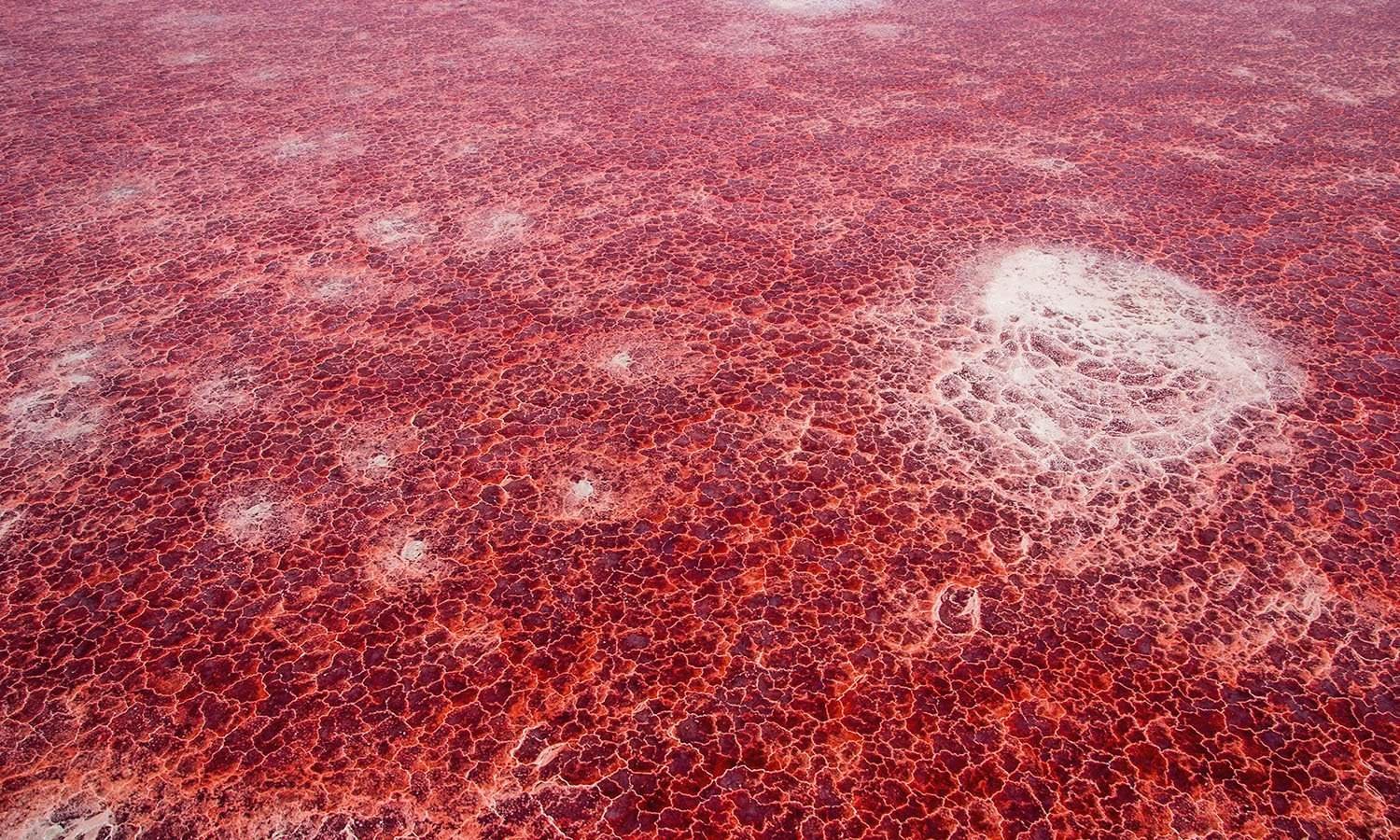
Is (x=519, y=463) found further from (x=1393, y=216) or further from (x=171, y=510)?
(x=1393, y=216)

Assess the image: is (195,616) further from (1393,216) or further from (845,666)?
(1393,216)

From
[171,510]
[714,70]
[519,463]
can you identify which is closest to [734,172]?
[714,70]

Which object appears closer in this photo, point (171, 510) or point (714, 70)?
point (171, 510)

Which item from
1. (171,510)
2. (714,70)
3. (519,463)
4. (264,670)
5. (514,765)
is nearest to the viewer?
(514,765)

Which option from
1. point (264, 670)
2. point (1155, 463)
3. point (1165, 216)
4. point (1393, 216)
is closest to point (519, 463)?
point (264, 670)

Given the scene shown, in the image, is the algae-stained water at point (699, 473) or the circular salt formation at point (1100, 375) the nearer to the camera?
the algae-stained water at point (699, 473)

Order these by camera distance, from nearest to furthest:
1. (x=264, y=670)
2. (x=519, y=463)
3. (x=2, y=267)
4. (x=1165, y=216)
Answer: (x=264, y=670) < (x=519, y=463) < (x=2, y=267) < (x=1165, y=216)
